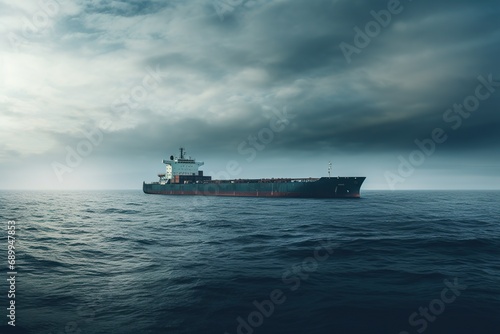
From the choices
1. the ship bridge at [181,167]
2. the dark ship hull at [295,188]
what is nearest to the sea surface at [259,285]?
the dark ship hull at [295,188]

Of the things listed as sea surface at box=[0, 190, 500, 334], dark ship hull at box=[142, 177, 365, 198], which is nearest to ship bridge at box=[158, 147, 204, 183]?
dark ship hull at box=[142, 177, 365, 198]

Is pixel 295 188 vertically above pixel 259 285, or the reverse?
pixel 295 188

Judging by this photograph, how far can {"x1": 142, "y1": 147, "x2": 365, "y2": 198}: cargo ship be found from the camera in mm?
61750

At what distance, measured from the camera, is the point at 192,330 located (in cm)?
673

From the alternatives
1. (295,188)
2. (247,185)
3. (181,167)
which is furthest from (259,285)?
(181,167)

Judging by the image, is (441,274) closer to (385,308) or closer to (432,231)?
(385,308)

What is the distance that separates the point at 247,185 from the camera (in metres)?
72.5

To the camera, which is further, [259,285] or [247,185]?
[247,185]

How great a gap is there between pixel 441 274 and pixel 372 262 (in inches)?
103

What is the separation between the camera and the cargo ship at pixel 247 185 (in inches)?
2431

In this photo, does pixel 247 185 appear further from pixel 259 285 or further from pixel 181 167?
pixel 259 285

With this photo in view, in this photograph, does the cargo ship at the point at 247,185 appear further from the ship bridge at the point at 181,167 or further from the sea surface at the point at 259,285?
the sea surface at the point at 259,285

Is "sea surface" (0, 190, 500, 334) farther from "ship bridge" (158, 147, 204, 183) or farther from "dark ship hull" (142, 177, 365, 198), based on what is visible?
"ship bridge" (158, 147, 204, 183)

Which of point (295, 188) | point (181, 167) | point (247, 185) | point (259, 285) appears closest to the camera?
point (259, 285)
